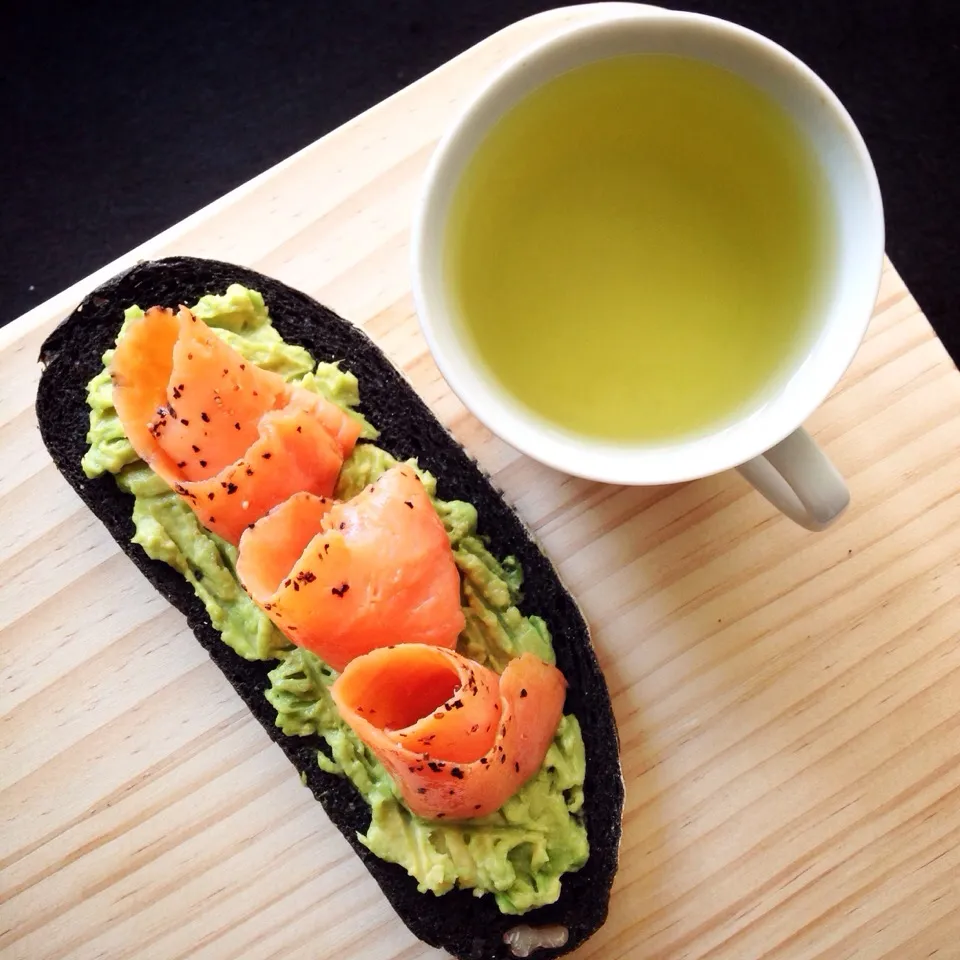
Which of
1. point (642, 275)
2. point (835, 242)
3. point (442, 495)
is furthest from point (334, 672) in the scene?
point (835, 242)

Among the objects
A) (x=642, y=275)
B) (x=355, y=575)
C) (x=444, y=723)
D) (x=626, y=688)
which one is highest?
(x=642, y=275)

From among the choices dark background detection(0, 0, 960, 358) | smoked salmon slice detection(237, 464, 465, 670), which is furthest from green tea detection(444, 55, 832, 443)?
dark background detection(0, 0, 960, 358)

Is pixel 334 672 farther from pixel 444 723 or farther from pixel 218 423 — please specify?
pixel 218 423

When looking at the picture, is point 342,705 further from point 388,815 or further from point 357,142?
point 357,142

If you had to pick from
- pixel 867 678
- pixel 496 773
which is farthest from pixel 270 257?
pixel 867 678

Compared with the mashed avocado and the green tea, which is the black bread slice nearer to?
the mashed avocado

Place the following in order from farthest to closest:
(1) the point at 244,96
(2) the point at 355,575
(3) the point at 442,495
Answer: (1) the point at 244,96
(3) the point at 442,495
(2) the point at 355,575
